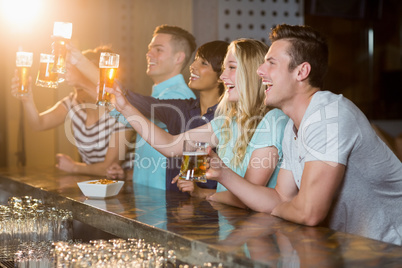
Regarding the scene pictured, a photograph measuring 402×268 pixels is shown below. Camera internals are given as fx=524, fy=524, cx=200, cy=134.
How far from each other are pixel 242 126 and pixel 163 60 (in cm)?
116

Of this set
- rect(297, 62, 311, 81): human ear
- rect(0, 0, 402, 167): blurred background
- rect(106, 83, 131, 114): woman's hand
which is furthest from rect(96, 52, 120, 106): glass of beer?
rect(0, 0, 402, 167): blurred background

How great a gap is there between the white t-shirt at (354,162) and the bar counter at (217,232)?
0.86ft

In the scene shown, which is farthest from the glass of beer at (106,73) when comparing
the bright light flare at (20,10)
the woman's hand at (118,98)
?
the bright light flare at (20,10)

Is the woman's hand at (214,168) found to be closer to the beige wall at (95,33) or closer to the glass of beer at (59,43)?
the glass of beer at (59,43)

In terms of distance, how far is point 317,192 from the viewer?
1749 mm

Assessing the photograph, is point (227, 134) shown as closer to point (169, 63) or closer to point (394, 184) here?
point (394, 184)

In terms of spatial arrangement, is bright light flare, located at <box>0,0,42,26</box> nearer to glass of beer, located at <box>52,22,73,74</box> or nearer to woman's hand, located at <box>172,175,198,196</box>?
glass of beer, located at <box>52,22,73,74</box>

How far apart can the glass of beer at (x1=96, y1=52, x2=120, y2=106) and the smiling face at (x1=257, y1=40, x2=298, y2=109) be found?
677 millimetres

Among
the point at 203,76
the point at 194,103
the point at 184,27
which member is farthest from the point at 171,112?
the point at 184,27

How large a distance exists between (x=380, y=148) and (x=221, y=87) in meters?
1.19

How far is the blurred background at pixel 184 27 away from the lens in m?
4.04

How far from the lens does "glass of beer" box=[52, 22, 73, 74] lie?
246 cm

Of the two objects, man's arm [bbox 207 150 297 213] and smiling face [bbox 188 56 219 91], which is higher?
smiling face [bbox 188 56 219 91]

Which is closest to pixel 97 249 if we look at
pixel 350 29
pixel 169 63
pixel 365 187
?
pixel 365 187
